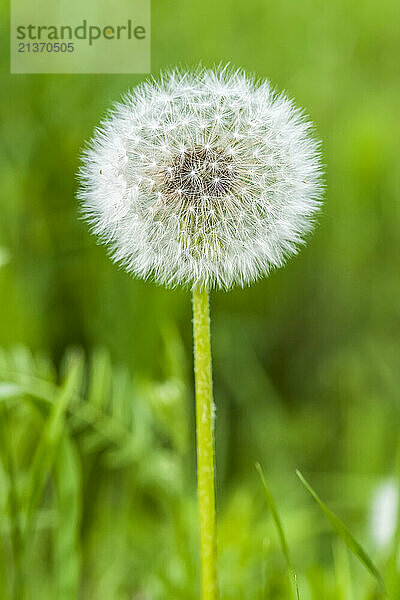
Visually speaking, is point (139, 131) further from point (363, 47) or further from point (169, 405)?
point (363, 47)

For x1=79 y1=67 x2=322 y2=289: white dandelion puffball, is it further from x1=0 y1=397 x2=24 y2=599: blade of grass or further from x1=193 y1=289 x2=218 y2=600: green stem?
x1=0 y1=397 x2=24 y2=599: blade of grass

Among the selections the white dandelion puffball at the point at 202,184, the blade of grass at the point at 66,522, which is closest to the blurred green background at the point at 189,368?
the blade of grass at the point at 66,522

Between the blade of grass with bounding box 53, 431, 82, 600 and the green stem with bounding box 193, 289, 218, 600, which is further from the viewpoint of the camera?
the blade of grass with bounding box 53, 431, 82, 600

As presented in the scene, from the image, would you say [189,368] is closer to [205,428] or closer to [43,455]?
[43,455]

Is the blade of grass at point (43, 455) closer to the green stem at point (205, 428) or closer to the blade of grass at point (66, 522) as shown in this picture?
the blade of grass at point (66, 522)

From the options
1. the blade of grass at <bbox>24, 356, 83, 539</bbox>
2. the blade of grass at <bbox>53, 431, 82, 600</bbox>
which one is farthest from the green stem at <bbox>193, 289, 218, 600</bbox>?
the blade of grass at <bbox>53, 431, 82, 600</bbox>

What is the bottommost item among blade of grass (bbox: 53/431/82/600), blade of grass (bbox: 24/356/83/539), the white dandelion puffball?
blade of grass (bbox: 53/431/82/600)

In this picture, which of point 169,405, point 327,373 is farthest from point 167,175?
point 327,373
